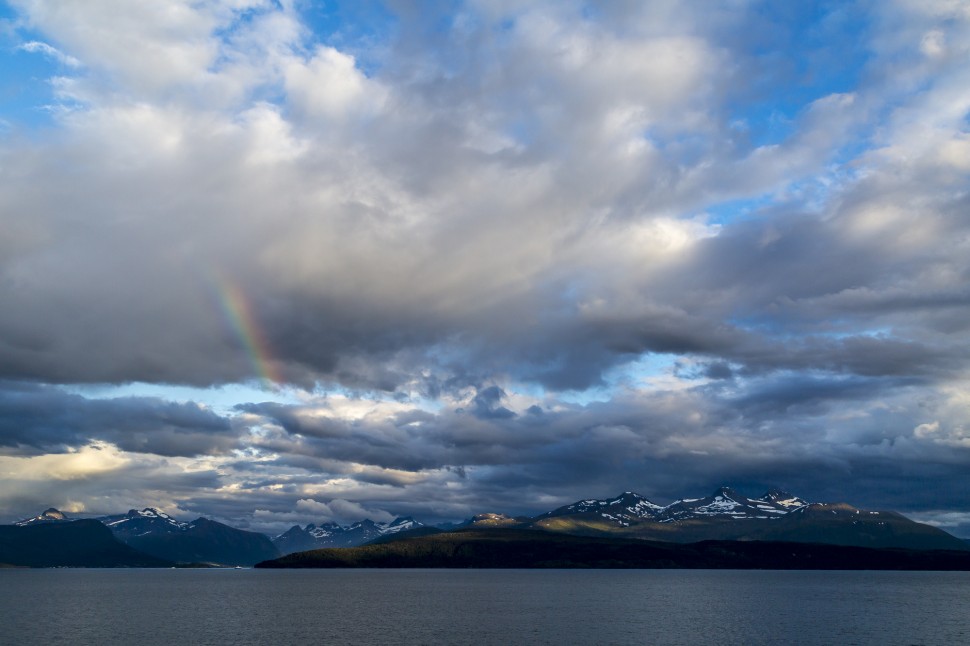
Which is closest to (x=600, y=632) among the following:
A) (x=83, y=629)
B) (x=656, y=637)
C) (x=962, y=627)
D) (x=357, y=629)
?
(x=656, y=637)

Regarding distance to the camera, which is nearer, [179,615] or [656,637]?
[656,637]

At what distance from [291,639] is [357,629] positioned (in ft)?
70.0

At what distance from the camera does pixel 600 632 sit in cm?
15312

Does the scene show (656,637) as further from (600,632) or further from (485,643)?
(485,643)

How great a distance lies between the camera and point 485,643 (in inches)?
5369

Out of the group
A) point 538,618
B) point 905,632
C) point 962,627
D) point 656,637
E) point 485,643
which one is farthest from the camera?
point 538,618

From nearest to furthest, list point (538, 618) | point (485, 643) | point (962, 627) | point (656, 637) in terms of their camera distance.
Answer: point (485, 643) < point (656, 637) < point (962, 627) < point (538, 618)

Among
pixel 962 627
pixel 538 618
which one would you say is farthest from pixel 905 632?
pixel 538 618

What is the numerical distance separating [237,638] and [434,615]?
63.9 m

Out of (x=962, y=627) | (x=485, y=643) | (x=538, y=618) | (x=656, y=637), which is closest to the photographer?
(x=485, y=643)

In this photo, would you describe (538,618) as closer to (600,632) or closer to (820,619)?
(600,632)

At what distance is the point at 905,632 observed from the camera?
160 metres

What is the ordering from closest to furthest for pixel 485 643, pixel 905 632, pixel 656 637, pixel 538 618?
1. pixel 485 643
2. pixel 656 637
3. pixel 905 632
4. pixel 538 618

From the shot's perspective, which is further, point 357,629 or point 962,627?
point 962,627
